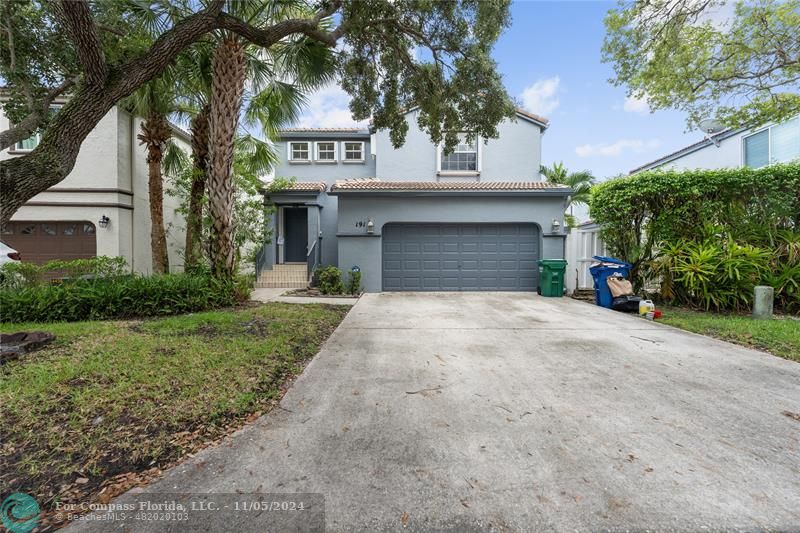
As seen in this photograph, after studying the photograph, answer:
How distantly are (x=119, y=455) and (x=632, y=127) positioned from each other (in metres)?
15.3

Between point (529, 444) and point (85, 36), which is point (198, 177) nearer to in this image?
point (85, 36)

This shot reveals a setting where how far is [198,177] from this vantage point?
943 centimetres

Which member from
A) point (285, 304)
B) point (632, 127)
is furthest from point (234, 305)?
point (632, 127)

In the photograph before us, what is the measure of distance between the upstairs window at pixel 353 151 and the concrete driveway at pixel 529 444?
12231 millimetres

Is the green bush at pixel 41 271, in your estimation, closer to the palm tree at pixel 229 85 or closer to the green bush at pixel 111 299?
the green bush at pixel 111 299

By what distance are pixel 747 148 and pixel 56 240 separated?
24.1 m

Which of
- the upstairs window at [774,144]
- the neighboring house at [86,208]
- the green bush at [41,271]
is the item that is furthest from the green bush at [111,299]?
the upstairs window at [774,144]

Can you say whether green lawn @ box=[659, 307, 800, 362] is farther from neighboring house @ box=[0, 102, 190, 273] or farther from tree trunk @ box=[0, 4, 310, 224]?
neighboring house @ box=[0, 102, 190, 273]

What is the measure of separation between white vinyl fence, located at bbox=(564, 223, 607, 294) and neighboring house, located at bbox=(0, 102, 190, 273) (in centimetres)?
1432

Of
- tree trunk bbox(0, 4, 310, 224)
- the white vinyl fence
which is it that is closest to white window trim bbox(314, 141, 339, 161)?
the white vinyl fence

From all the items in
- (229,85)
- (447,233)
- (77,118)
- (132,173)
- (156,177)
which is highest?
(229,85)

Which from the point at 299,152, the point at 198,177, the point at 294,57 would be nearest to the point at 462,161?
the point at 299,152

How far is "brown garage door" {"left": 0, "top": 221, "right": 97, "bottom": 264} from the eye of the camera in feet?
35.4

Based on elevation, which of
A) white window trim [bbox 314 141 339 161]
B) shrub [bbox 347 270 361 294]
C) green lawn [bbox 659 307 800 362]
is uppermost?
white window trim [bbox 314 141 339 161]
